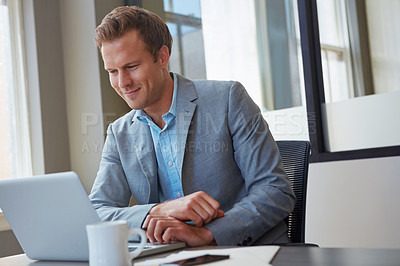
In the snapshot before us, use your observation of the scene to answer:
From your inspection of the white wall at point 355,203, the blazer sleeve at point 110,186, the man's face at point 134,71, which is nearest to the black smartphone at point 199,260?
the blazer sleeve at point 110,186

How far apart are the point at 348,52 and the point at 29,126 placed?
2.01m

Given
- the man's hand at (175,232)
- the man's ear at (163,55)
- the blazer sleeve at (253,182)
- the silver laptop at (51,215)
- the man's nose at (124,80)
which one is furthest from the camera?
the man's ear at (163,55)

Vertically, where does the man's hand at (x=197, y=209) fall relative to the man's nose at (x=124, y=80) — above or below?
below

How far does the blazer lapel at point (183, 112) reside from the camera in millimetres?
1536

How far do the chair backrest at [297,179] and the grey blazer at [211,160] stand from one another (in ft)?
0.29

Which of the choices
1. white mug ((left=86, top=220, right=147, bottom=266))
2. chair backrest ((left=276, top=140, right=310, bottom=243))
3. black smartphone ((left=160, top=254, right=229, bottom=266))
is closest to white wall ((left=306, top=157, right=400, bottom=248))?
chair backrest ((left=276, top=140, right=310, bottom=243))

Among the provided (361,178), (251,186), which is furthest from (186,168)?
(361,178)

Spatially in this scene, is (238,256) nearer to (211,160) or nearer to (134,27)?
(211,160)

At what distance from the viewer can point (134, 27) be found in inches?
63.5

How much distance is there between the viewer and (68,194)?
0.91m

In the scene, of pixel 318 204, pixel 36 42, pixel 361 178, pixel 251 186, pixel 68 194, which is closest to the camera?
pixel 68 194

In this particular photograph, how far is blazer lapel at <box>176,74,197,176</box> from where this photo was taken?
1536 millimetres

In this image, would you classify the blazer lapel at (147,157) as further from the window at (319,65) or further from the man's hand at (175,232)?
the window at (319,65)

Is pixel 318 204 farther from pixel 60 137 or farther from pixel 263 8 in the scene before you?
pixel 60 137
